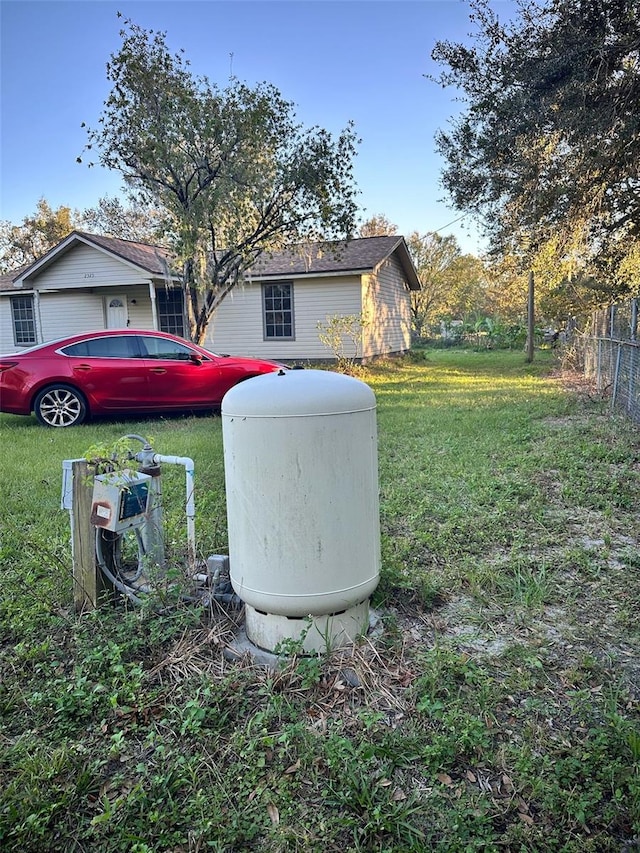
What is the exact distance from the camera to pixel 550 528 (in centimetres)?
405

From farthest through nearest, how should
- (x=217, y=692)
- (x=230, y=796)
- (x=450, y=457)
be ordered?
(x=450, y=457)
(x=217, y=692)
(x=230, y=796)

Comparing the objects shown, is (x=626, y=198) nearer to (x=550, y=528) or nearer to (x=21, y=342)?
(x=550, y=528)

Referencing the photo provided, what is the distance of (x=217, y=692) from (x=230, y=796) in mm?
512

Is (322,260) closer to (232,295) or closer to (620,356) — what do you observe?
(232,295)

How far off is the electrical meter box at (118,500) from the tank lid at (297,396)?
0.67 metres

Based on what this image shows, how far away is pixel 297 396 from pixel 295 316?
14.6 meters

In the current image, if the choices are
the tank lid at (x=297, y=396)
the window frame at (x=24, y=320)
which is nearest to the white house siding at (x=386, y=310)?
the window frame at (x=24, y=320)

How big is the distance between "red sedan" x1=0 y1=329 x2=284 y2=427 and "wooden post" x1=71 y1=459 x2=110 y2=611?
5.80 m

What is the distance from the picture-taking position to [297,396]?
2332 millimetres

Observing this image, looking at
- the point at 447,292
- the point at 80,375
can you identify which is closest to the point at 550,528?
the point at 80,375

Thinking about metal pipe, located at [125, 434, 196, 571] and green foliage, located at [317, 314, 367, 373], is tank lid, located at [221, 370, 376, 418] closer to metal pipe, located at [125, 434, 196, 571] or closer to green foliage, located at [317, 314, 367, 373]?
metal pipe, located at [125, 434, 196, 571]

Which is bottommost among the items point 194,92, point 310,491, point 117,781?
point 117,781

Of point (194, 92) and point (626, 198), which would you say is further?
point (194, 92)

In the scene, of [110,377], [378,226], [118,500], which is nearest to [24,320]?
[110,377]
